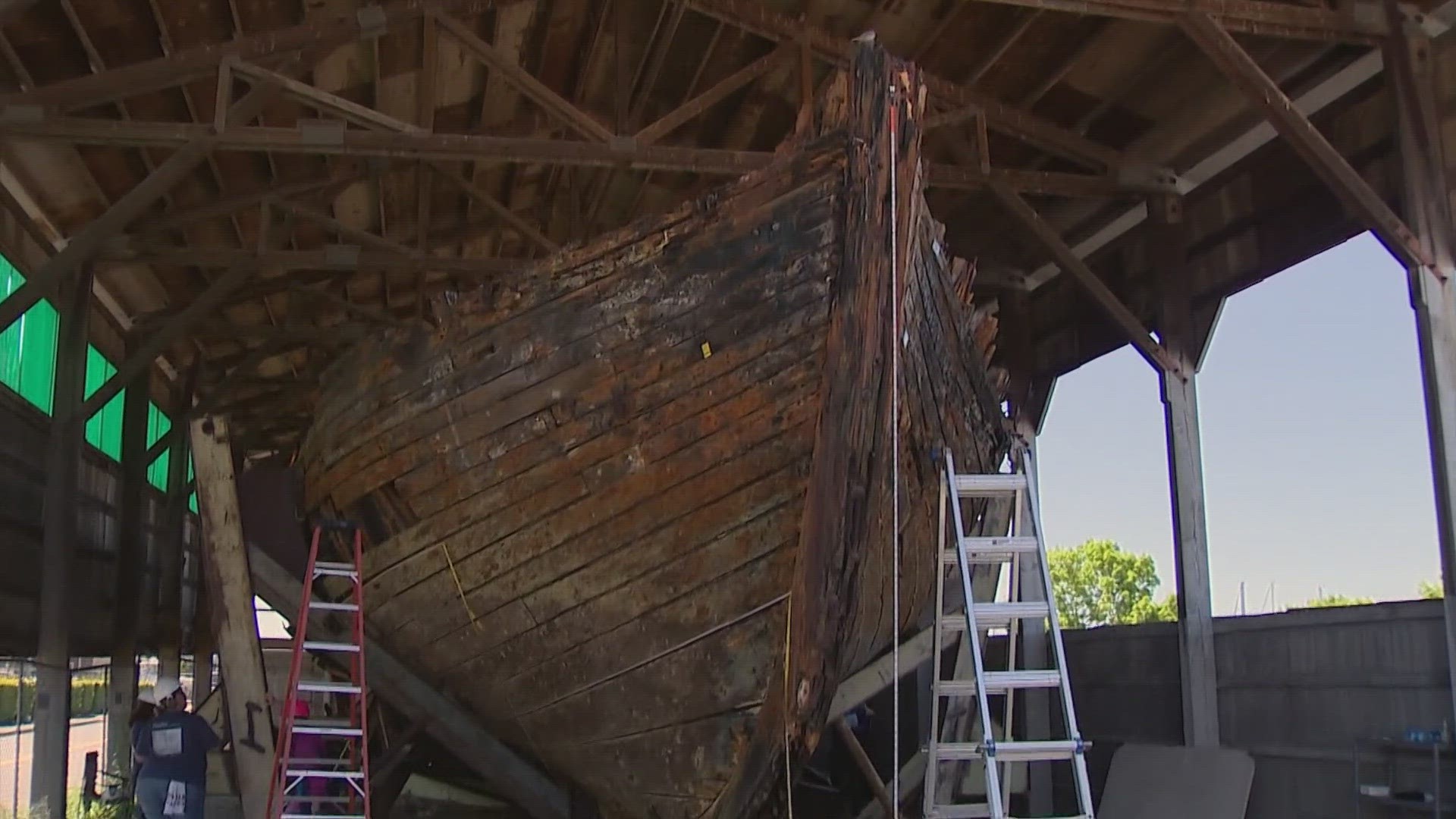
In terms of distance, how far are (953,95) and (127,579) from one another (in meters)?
8.35

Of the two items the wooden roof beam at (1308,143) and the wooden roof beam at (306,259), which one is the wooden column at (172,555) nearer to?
the wooden roof beam at (306,259)

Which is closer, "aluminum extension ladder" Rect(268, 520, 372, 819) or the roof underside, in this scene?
"aluminum extension ladder" Rect(268, 520, 372, 819)

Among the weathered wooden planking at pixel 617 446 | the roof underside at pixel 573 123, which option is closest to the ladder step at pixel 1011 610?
the weathered wooden planking at pixel 617 446

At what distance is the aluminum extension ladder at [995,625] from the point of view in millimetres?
4195

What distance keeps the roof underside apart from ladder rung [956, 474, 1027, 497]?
231cm

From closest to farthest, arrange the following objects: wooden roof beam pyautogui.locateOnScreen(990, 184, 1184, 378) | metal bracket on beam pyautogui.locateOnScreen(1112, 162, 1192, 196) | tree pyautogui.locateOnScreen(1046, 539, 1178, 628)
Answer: wooden roof beam pyautogui.locateOnScreen(990, 184, 1184, 378), metal bracket on beam pyautogui.locateOnScreen(1112, 162, 1192, 196), tree pyautogui.locateOnScreen(1046, 539, 1178, 628)

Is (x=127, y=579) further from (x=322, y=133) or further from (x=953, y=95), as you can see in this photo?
(x=953, y=95)

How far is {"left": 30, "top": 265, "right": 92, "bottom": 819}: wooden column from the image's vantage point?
802 centimetres

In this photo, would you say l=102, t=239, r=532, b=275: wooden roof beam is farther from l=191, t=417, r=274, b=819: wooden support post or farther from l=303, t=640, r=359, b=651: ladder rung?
l=303, t=640, r=359, b=651: ladder rung

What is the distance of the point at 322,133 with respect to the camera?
6.73 m

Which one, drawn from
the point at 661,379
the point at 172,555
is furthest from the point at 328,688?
the point at 172,555

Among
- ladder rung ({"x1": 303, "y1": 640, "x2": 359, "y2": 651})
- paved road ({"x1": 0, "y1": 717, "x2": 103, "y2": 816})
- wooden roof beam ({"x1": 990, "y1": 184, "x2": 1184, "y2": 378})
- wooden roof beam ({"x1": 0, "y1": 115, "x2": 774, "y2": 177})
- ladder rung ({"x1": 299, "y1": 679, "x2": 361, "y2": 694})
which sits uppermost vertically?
wooden roof beam ({"x1": 0, "y1": 115, "x2": 774, "y2": 177})

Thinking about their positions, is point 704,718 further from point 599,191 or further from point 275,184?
point 599,191

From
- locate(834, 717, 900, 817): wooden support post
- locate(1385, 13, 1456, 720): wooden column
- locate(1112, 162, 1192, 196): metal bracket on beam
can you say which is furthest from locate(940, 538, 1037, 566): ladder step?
locate(1112, 162, 1192, 196): metal bracket on beam
